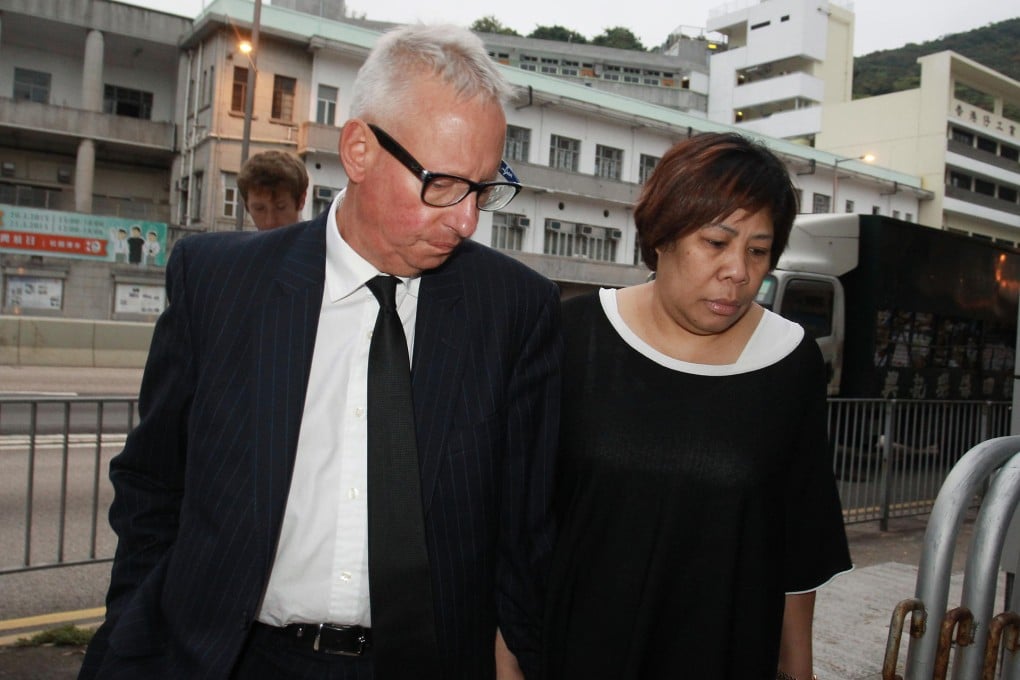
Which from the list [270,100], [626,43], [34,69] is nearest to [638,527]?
[270,100]

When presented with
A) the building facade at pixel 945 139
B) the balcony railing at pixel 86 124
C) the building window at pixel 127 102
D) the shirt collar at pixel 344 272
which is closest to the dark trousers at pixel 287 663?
the shirt collar at pixel 344 272

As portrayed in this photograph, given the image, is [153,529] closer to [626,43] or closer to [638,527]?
[638,527]

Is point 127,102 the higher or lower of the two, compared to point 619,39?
lower

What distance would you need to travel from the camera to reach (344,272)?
184 centimetres

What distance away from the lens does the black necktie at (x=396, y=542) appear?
165 centimetres

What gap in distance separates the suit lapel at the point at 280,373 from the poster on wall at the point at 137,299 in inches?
952

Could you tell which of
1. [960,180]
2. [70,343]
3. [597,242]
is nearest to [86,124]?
[70,343]

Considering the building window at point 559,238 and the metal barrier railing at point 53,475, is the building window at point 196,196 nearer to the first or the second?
the building window at point 559,238

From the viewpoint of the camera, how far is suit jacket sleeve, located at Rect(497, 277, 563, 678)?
1905mm

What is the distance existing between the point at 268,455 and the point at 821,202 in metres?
41.8

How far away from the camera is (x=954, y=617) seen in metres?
2.23

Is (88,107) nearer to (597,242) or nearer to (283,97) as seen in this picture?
(283,97)

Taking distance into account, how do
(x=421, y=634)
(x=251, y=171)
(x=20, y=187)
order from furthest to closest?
1. (x=20, y=187)
2. (x=251, y=171)
3. (x=421, y=634)

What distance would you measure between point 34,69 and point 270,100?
411 inches
